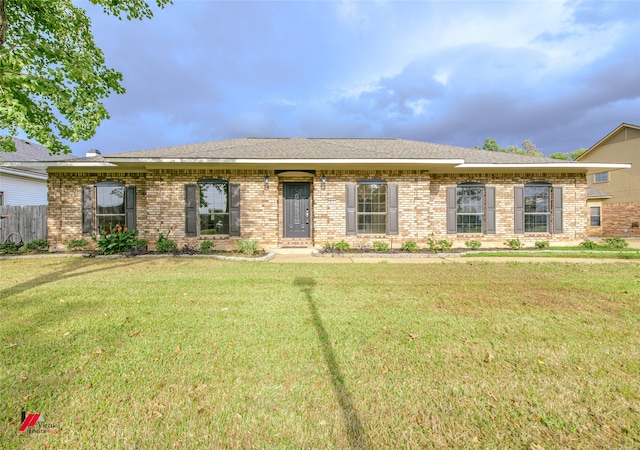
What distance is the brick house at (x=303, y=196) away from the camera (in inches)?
388

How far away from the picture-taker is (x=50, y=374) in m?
2.53

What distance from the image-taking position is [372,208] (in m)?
10.4

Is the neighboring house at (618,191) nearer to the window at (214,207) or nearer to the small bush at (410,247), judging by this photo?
the small bush at (410,247)

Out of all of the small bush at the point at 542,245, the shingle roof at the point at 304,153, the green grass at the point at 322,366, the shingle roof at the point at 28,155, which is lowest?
the green grass at the point at 322,366

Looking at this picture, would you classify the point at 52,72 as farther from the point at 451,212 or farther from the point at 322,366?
the point at 451,212

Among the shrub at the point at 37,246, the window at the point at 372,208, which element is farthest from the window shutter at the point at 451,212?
the shrub at the point at 37,246

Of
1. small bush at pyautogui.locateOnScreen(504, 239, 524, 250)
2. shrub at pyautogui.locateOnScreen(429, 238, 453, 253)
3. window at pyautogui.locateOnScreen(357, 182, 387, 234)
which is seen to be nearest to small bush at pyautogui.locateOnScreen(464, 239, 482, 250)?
shrub at pyautogui.locateOnScreen(429, 238, 453, 253)

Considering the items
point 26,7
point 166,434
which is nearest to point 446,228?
point 166,434

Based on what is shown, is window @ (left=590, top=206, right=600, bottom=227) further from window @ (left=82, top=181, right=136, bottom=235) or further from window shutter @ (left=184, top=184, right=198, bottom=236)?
window @ (left=82, top=181, right=136, bottom=235)

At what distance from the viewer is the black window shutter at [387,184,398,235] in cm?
1016

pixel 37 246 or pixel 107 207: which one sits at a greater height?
pixel 107 207

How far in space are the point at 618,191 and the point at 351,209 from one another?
59.1ft

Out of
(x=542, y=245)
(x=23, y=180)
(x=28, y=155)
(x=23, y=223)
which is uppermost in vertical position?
(x=28, y=155)

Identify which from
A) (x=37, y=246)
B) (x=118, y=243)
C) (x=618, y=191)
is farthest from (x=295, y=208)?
(x=618, y=191)
